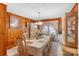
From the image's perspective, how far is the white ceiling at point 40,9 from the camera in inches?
79.4

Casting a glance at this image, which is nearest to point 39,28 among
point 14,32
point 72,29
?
point 14,32

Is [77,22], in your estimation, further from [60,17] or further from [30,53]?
[30,53]

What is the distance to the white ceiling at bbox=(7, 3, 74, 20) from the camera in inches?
79.4

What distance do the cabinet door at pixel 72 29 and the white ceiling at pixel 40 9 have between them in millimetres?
183

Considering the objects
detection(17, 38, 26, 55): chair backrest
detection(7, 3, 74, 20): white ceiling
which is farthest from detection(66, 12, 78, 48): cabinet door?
detection(17, 38, 26, 55): chair backrest

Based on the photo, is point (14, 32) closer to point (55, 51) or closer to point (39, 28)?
point (39, 28)

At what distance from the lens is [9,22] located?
2.23m

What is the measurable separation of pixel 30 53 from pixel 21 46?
12.3 inches

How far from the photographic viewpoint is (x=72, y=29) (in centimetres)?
215

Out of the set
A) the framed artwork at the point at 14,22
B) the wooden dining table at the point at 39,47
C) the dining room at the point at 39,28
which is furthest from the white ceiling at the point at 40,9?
the wooden dining table at the point at 39,47

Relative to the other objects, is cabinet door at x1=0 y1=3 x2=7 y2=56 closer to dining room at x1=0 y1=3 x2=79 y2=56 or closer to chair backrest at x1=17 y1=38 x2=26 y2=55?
dining room at x1=0 y1=3 x2=79 y2=56

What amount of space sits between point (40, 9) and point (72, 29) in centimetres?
75

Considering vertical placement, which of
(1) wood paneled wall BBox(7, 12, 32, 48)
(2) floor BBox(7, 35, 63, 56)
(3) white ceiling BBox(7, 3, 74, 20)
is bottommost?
(2) floor BBox(7, 35, 63, 56)

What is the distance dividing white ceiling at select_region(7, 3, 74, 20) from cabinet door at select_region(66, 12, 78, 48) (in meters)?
0.18
